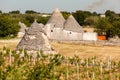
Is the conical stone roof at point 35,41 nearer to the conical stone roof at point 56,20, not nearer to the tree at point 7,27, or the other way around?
the conical stone roof at point 56,20

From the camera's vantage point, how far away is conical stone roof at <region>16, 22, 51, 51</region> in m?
36.7

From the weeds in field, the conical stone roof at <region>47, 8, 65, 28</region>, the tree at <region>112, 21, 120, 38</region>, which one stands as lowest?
the weeds in field

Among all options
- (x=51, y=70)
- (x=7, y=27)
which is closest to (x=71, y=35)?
(x=7, y=27)

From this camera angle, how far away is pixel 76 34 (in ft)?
206

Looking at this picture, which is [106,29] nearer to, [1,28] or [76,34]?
[76,34]

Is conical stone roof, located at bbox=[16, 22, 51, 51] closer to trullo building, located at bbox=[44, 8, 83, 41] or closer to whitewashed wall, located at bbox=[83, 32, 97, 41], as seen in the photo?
trullo building, located at bbox=[44, 8, 83, 41]

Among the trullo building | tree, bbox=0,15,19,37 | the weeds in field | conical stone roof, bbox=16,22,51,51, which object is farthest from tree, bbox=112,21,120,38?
the weeds in field

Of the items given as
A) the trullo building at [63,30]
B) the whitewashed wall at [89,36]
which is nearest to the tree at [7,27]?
the trullo building at [63,30]


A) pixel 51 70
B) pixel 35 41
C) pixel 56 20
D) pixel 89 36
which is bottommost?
pixel 51 70

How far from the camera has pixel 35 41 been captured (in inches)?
1464

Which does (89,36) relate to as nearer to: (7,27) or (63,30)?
(63,30)

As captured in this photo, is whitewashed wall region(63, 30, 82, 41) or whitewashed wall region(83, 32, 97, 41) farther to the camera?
whitewashed wall region(83, 32, 97, 41)

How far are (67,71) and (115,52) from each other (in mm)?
21972

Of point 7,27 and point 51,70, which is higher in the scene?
point 7,27
